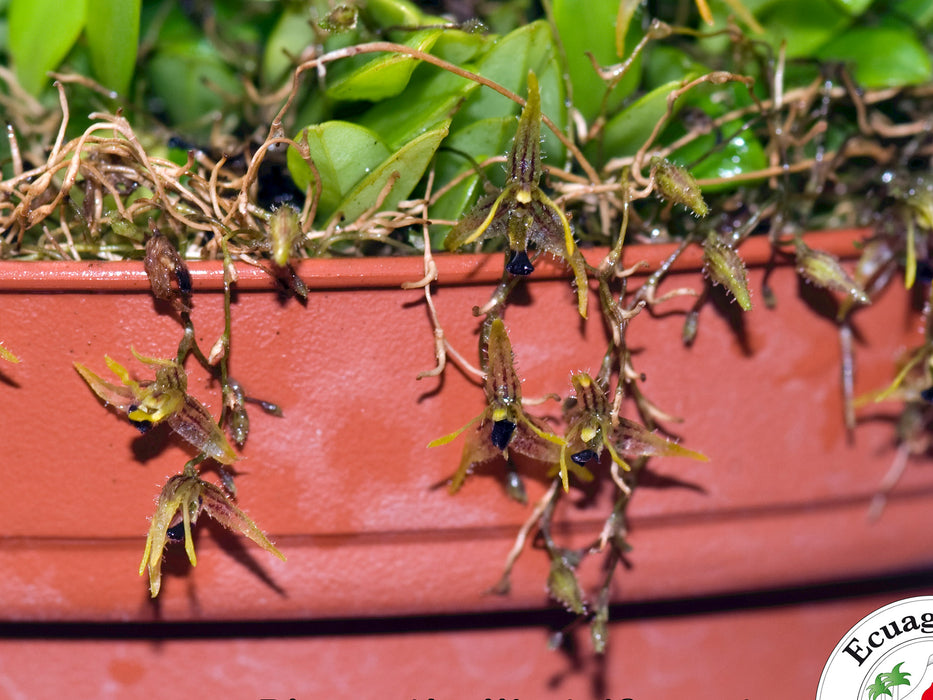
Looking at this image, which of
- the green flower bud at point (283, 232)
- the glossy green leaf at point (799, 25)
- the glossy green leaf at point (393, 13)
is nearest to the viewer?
the green flower bud at point (283, 232)

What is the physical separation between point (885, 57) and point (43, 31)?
0.71 m

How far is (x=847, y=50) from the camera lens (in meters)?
0.64

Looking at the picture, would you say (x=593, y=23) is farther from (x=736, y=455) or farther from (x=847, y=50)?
(x=736, y=455)

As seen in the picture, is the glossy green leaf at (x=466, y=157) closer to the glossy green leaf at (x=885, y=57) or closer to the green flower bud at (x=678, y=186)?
the green flower bud at (x=678, y=186)

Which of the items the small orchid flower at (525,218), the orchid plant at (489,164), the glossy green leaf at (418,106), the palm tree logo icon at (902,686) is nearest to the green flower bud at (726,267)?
the orchid plant at (489,164)

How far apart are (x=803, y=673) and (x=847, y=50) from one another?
57 cm

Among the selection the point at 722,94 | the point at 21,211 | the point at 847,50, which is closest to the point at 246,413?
the point at 21,211

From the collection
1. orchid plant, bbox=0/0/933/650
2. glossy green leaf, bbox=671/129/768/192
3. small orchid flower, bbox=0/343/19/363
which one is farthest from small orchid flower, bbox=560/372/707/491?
small orchid flower, bbox=0/343/19/363

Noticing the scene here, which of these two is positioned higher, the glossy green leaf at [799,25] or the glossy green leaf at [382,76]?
the glossy green leaf at [799,25]

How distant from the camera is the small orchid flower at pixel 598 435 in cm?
48

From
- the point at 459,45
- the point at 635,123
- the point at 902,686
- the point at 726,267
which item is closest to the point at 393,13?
the point at 459,45

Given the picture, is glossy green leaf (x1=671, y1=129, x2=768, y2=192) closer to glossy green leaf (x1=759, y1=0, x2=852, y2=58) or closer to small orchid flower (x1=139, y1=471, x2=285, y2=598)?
glossy green leaf (x1=759, y1=0, x2=852, y2=58)

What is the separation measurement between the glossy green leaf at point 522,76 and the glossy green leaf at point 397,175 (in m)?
0.07

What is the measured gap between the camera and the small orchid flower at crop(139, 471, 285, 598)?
1.51 ft
